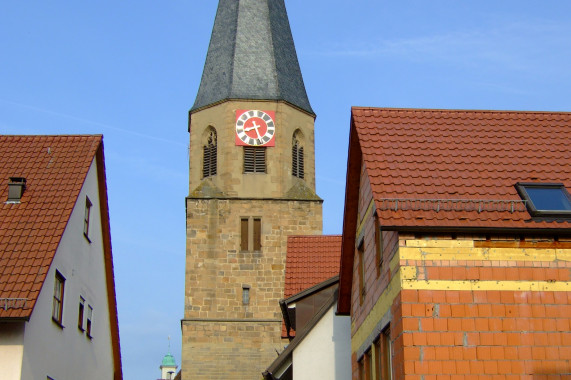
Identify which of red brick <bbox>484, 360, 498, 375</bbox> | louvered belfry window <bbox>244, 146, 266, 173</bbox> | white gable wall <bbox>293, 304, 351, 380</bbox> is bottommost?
red brick <bbox>484, 360, 498, 375</bbox>

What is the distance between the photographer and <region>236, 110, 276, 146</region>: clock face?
4447cm

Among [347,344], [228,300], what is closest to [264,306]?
[228,300]

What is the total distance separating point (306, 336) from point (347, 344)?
84 centimetres

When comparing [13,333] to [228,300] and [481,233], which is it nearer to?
[481,233]

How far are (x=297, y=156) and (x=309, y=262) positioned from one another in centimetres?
1927

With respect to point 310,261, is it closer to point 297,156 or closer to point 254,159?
point 254,159

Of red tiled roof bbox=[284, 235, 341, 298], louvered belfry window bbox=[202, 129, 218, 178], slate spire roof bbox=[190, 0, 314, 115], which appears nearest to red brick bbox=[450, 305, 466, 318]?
red tiled roof bbox=[284, 235, 341, 298]

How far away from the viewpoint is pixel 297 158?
45.2 metres

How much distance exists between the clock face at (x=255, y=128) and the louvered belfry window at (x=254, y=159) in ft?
0.73

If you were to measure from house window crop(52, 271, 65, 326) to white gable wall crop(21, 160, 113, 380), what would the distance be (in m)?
0.11

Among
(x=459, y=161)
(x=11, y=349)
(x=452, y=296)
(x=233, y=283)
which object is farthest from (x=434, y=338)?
(x=233, y=283)

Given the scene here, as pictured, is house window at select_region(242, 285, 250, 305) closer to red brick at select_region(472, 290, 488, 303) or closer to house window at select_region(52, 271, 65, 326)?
house window at select_region(52, 271, 65, 326)

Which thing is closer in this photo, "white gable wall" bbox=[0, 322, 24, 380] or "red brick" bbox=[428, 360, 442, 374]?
"red brick" bbox=[428, 360, 442, 374]

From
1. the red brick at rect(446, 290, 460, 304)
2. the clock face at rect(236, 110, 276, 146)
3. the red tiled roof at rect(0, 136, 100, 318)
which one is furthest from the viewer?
the clock face at rect(236, 110, 276, 146)
